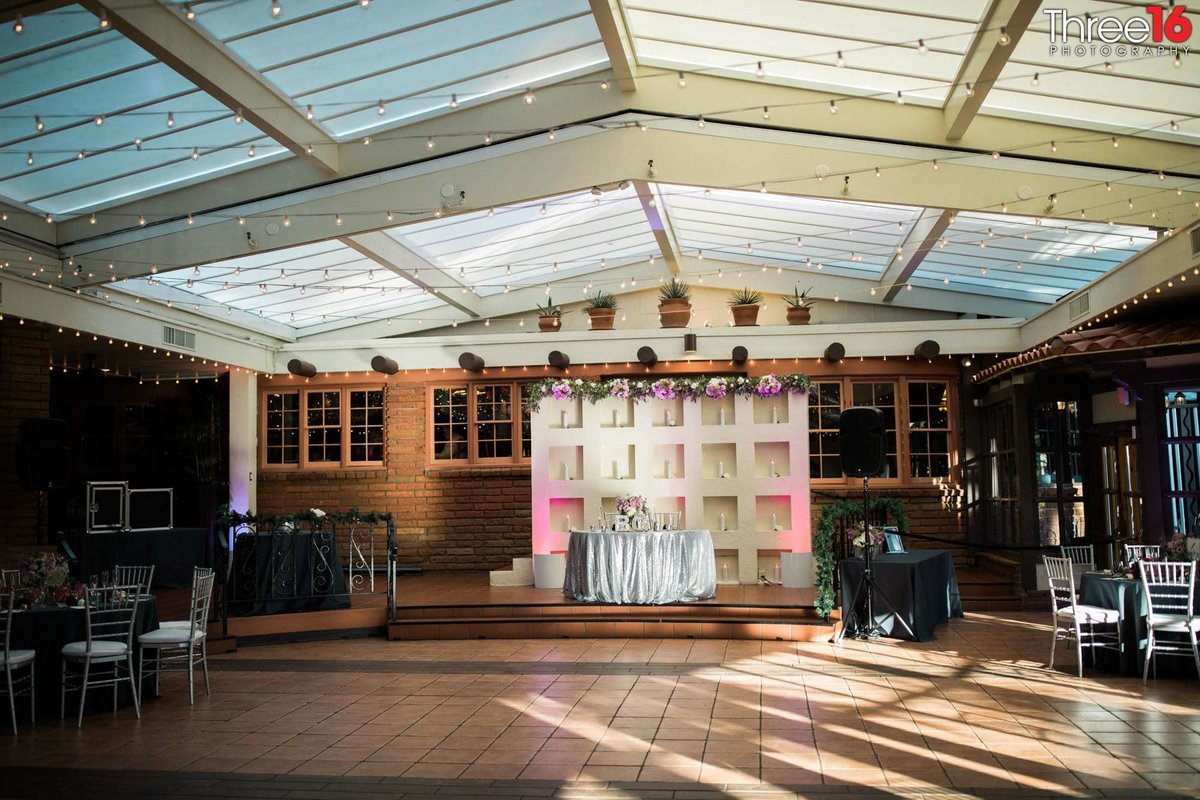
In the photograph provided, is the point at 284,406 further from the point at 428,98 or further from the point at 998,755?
the point at 998,755

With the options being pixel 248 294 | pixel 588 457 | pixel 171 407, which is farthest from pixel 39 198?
pixel 171 407

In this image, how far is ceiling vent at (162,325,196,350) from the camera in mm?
12422

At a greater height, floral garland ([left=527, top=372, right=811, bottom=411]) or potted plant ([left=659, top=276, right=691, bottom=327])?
potted plant ([left=659, top=276, right=691, bottom=327])

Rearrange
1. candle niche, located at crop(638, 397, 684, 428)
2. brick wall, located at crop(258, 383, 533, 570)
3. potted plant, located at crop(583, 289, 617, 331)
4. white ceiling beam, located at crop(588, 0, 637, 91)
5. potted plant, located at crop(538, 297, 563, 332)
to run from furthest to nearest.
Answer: brick wall, located at crop(258, 383, 533, 570) → potted plant, located at crop(538, 297, 563, 332) → potted plant, located at crop(583, 289, 617, 331) → candle niche, located at crop(638, 397, 684, 428) → white ceiling beam, located at crop(588, 0, 637, 91)

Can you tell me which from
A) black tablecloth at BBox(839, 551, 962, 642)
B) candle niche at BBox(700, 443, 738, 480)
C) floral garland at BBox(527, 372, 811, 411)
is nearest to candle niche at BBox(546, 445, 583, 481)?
floral garland at BBox(527, 372, 811, 411)

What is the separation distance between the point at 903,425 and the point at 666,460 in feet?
13.9

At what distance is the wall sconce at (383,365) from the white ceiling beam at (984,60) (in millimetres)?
8765

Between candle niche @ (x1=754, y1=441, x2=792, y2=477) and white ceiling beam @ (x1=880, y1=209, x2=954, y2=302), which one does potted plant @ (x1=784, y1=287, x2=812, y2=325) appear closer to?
white ceiling beam @ (x1=880, y1=209, x2=954, y2=302)

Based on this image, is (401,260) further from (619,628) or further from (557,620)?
(619,628)

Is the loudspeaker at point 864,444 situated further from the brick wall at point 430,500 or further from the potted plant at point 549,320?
the brick wall at point 430,500

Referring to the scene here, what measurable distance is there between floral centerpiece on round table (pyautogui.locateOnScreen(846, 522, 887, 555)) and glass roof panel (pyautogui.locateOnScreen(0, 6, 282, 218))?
23.1ft

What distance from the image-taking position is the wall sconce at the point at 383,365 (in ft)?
48.1

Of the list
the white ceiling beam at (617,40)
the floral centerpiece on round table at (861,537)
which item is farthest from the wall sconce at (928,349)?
the white ceiling beam at (617,40)

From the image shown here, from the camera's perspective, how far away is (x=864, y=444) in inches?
401
